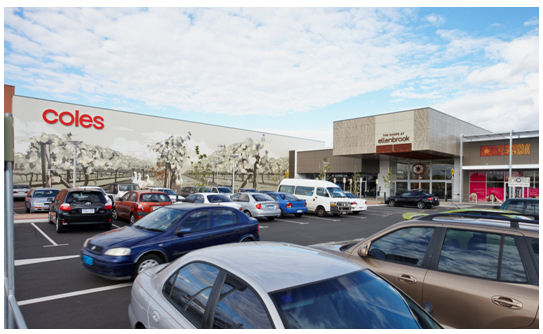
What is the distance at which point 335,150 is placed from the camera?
40.9m

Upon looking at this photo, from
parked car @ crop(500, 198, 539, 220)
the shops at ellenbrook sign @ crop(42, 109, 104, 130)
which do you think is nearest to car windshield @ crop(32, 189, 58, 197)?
the shops at ellenbrook sign @ crop(42, 109, 104, 130)

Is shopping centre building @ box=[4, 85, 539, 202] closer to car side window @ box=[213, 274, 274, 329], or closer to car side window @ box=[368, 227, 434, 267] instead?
car side window @ box=[368, 227, 434, 267]

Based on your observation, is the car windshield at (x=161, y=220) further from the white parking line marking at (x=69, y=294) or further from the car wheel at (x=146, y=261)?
the white parking line marking at (x=69, y=294)

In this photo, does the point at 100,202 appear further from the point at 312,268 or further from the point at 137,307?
the point at 312,268

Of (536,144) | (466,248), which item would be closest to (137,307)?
(466,248)

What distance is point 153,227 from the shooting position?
266 inches

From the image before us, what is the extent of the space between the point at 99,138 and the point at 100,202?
85.8 ft

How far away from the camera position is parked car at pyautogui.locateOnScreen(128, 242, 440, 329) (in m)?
2.18

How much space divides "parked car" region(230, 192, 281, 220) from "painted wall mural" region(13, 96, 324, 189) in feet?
58.0

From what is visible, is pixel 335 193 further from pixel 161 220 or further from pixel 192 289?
pixel 192 289

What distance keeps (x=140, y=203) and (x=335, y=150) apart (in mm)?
30901

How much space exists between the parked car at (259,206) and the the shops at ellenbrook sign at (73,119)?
24.7 meters

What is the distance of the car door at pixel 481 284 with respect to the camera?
9.34ft

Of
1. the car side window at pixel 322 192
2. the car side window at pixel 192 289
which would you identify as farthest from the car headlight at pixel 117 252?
the car side window at pixel 322 192
